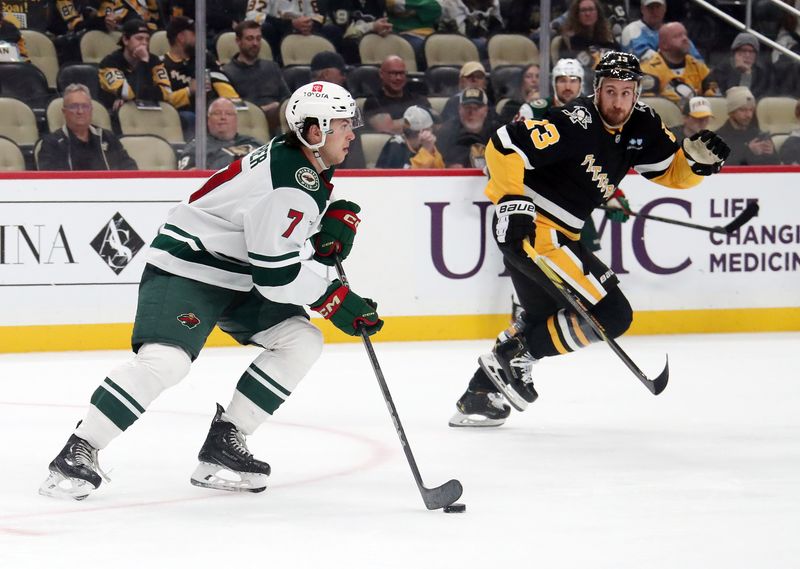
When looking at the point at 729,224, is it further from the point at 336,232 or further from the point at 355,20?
the point at 336,232

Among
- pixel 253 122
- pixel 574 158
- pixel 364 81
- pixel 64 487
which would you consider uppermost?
pixel 574 158

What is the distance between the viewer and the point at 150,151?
6172 mm

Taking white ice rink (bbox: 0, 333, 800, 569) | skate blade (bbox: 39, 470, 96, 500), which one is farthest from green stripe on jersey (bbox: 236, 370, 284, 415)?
skate blade (bbox: 39, 470, 96, 500)

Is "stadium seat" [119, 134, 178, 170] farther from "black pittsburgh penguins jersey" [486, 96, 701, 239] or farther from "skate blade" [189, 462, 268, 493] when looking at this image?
"skate blade" [189, 462, 268, 493]

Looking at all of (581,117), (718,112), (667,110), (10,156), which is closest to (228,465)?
(581,117)

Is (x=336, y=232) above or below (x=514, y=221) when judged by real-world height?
above

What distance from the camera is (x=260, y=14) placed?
6.59 m

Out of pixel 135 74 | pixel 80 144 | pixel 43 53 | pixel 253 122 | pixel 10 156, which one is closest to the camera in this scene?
pixel 10 156

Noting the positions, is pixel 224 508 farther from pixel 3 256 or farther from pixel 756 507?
pixel 3 256

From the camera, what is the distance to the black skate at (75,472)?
3246 millimetres

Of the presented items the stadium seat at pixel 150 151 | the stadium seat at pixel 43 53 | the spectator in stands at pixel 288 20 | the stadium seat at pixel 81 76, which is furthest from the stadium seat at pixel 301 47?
the stadium seat at pixel 43 53

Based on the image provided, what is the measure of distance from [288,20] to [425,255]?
1364 millimetres

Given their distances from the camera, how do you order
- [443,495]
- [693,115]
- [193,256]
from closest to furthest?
[443,495] → [193,256] → [693,115]

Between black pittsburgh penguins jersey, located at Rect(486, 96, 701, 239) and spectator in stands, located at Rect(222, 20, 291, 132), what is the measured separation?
2.32 meters
